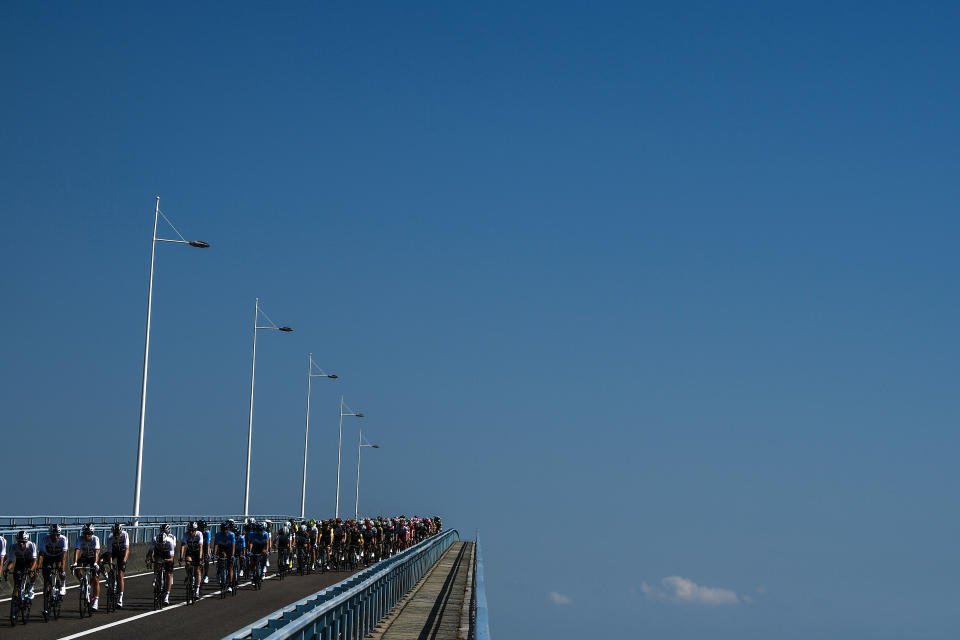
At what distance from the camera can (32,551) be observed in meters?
21.7

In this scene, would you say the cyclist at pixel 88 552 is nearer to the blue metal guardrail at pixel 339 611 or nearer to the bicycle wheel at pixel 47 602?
the bicycle wheel at pixel 47 602

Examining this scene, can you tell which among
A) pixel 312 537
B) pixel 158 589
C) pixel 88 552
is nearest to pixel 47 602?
pixel 88 552

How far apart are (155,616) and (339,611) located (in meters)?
9.68

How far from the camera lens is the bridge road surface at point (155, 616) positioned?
2047cm

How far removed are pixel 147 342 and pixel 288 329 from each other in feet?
69.3

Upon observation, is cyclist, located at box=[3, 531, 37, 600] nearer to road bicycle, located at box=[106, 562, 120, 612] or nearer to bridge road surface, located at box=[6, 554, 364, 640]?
bridge road surface, located at box=[6, 554, 364, 640]

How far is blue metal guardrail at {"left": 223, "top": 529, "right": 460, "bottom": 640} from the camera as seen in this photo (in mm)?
11758

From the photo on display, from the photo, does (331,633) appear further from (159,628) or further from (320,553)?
(320,553)

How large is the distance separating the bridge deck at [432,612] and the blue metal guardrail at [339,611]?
0.94 feet

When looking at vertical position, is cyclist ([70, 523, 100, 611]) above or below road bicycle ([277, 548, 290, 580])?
above

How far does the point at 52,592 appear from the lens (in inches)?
901

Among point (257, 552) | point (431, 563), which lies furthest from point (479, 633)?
point (431, 563)

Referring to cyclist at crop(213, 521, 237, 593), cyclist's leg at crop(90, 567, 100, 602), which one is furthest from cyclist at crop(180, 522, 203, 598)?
cyclist's leg at crop(90, 567, 100, 602)

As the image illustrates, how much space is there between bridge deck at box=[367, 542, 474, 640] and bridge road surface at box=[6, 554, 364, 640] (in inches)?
98.6
